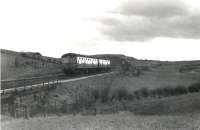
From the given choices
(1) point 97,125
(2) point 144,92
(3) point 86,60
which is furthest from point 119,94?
(1) point 97,125

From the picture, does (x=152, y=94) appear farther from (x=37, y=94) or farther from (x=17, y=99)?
(x=17, y=99)

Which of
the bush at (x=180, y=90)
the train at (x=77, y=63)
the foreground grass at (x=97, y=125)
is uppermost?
the train at (x=77, y=63)

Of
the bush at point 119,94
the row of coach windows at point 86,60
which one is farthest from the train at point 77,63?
the bush at point 119,94

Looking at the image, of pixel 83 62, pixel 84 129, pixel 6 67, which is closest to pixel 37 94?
pixel 84 129

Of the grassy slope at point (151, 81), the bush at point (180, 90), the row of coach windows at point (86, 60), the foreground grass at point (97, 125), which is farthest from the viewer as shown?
the row of coach windows at point (86, 60)

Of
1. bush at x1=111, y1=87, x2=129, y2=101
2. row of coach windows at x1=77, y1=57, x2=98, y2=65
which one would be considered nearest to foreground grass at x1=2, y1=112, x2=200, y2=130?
bush at x1=111, y1=87, x2=129, y2=101

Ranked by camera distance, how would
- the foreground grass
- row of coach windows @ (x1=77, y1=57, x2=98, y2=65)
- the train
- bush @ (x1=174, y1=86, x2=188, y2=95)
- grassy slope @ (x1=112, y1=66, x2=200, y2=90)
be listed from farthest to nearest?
row of coach windows @ (x1=77, y1=57, x2=98, y2=65)
grassy slope @ (x1=112, y1=66, x2=200, y2=90)
the train
bush @ (x1=174, y1=86, x2=188, y2=95)
the foreground grass

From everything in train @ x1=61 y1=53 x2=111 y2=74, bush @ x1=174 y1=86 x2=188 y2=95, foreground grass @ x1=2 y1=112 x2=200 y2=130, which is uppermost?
train @ x1=61 y1=53 x2=111 y2=74

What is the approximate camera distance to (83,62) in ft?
195

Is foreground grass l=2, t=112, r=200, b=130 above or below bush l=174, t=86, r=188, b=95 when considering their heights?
above

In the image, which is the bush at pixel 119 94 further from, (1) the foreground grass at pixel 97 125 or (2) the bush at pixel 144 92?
(1) the foreground grass at pixel 97 125

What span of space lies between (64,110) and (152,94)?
21871 millimetres

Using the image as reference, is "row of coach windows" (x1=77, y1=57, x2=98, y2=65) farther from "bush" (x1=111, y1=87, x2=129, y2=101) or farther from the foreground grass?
the foreground grass

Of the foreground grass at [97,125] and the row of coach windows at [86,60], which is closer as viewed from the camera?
the foreground grass at [97,125]
